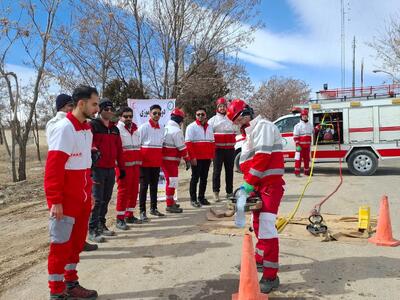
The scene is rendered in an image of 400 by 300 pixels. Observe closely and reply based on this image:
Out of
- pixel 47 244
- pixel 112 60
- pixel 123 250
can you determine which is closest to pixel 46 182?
pixel 123 250

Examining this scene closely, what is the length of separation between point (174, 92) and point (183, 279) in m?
13.4

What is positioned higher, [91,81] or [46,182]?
[91,81]

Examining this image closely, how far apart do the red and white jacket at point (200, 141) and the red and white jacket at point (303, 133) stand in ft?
17.0

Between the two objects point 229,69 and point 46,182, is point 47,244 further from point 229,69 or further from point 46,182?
point 229,69

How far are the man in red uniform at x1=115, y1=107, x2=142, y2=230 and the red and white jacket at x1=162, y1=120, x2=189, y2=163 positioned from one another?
835 mm

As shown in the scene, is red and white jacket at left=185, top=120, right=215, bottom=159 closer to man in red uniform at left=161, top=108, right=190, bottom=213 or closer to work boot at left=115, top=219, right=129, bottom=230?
man in red uniform at left=161, top=108, right=190, bottom=213

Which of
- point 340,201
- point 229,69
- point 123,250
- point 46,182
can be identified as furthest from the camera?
point 229,69

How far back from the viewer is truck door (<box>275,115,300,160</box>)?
1423 centimetres

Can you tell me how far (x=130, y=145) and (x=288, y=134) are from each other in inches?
328

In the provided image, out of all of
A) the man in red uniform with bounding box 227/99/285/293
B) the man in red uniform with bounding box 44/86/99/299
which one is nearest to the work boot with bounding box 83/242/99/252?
the man in red uniform with bounding box 44/86/99/299

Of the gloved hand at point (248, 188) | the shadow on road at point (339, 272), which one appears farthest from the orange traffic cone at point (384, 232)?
the gloved hand at point (248, 188)

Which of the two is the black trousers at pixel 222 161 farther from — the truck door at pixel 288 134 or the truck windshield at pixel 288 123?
the truck windshield at pixel 288 123

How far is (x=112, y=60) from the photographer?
16.9m

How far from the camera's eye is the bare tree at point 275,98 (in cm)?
4803
